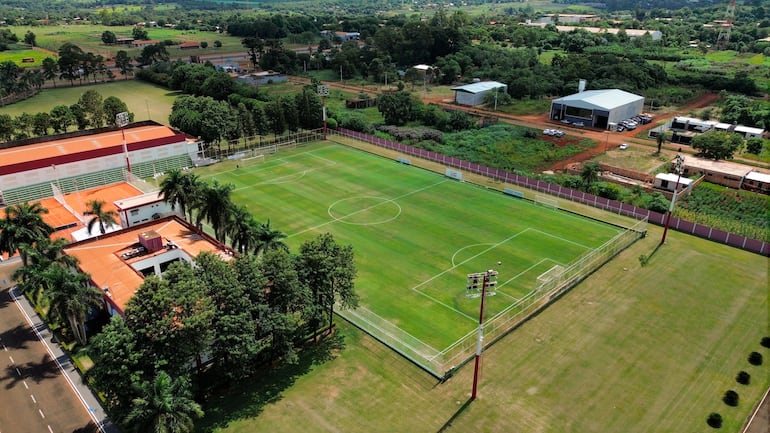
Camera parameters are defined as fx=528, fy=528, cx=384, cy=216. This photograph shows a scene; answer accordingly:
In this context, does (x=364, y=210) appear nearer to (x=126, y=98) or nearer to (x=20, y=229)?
(x=20, y=229)

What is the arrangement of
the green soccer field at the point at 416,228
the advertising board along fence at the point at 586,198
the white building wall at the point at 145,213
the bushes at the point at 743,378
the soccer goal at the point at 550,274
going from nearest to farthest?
the bushes at the point at 743,378 < the green soccer field at the point at 416,228 < the soccer goal at the point at 550,274 < the white building wall at the point at 145,213 < the advertising board along fence at the point at 586,198

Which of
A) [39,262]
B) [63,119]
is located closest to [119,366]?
[39,262]

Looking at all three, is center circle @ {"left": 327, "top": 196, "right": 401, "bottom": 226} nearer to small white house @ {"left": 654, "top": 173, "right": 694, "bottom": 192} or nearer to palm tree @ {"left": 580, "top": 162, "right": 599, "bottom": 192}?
palm tree @ {"left": 580, "top": 162, "right": 599, "bottom": 192}

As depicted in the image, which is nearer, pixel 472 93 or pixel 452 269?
pixel 452 269

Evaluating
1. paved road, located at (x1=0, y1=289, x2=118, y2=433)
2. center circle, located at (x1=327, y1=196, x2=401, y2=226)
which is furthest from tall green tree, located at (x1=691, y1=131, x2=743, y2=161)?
paved road, located at (x1=0, y1=289, x2=118, y2=433)

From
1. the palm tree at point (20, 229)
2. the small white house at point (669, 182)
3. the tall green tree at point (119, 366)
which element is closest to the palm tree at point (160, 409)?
the tall green tree at point (119, 366)

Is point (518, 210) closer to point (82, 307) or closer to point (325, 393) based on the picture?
point (325, 393)

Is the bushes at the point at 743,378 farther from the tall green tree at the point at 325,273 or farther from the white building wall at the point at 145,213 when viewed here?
the white building wall at the point at 145,213

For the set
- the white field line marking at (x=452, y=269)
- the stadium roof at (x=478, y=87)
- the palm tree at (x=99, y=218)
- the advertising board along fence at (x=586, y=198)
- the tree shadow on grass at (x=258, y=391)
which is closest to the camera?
the tree shadow on grass at (x=258, y=391)
